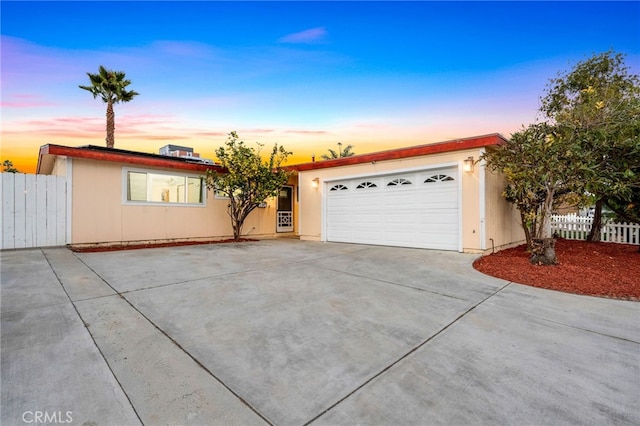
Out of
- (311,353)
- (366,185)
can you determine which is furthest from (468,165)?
(311,353)

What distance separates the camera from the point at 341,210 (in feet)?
31.6

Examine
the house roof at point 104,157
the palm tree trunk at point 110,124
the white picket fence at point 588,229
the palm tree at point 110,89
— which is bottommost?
the white picket fence at point 588,229

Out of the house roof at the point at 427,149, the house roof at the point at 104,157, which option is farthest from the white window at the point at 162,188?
the house roof at the point at 427,149

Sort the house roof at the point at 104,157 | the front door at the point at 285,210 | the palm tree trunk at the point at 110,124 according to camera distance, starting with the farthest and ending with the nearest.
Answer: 1. the palm tree trunk at the point at 110,124
2. the front door at the point at 285,210
3. the house roof at the point at 104,157

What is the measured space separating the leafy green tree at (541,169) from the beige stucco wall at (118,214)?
914 centimetres

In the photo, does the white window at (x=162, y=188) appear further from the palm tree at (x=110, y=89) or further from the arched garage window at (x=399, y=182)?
the palm tree at (x=110, y=89)

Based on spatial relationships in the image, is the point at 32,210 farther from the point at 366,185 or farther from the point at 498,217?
the point at 498,217

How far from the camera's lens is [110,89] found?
14.7m

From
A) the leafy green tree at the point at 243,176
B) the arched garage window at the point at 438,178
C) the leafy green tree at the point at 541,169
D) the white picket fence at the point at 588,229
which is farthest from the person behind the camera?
the leafy green tree at the point at 243,176

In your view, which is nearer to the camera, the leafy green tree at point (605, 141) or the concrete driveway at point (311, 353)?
the concrete driveway at point (311, 353)

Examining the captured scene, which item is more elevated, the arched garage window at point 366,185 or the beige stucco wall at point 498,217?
the arched garage window at point 366,185

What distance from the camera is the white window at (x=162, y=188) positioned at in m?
8.55

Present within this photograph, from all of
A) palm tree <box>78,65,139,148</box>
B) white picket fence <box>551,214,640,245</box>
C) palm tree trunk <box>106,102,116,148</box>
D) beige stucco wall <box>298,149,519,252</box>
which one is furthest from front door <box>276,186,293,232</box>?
palm tree trunk <box>106,102,116,148</box>

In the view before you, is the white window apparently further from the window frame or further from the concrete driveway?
the concrete driveway
